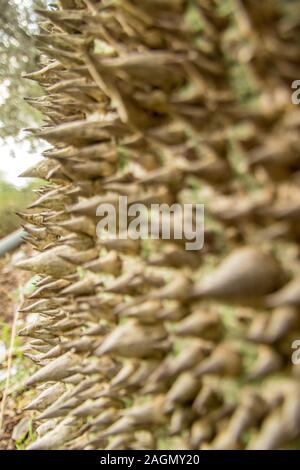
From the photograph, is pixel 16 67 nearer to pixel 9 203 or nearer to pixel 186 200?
pixel 9 203

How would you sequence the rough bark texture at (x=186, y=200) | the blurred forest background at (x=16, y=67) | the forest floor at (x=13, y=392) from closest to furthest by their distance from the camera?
the rough bark texture at (x=186, y=200) < the forest floor at (x=13, y=392) < the blurred forest background at (x=16, y=67)

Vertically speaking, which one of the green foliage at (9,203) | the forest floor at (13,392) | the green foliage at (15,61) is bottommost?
the forest floor at (13,392)

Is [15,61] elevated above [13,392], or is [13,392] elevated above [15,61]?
[15,61]

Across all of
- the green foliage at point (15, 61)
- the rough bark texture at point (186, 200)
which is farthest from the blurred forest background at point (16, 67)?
the rough bark texture at point (186, 200)

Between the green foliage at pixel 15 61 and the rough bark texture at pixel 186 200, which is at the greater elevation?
the green foliage at pixel 15 61

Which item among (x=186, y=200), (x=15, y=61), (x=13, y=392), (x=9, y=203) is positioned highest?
(x=15, y=61)

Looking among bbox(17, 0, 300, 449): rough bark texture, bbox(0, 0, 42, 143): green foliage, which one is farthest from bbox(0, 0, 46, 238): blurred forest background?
bbox(17, 0, 300, 449): rough bark texture

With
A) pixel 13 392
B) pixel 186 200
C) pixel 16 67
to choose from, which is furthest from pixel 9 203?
pixel 186 200

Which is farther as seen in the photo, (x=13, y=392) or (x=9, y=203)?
(x=9, y=203)

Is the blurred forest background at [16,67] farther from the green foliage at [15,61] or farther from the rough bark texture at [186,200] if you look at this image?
the rough bark texture at [186,200]

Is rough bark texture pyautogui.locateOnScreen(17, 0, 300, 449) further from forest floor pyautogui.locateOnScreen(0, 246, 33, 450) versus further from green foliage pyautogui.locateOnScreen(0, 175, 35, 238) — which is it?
green foliage pyautogui.locateOnScreen(0, 175, 35, 238)

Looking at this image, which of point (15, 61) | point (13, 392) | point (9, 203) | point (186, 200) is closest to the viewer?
point (186, 200)
